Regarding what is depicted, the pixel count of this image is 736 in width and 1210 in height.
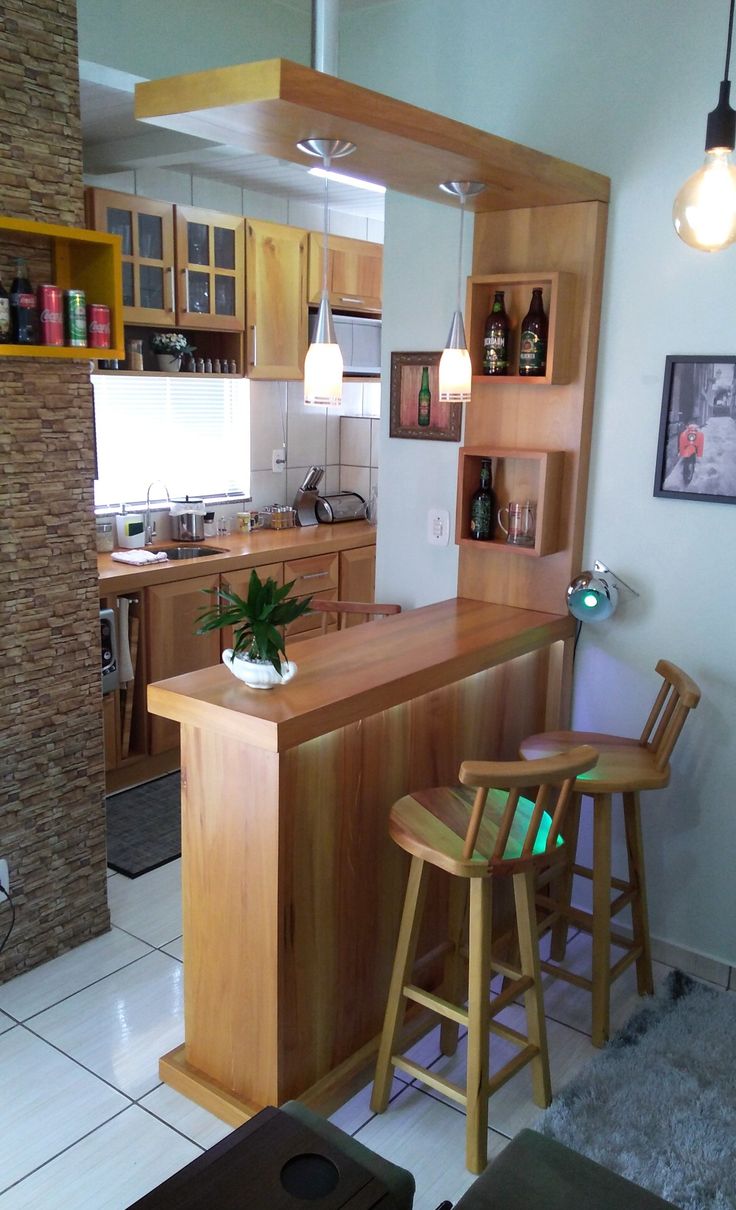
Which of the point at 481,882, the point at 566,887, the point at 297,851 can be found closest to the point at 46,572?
the point at 297,851

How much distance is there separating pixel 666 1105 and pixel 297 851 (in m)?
1.13

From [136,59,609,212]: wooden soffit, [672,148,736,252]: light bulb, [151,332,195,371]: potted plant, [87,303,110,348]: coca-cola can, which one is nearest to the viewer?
[136,59,609,212]: wooden soffit

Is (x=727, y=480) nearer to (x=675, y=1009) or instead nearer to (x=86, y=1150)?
(x=675, y=1009)

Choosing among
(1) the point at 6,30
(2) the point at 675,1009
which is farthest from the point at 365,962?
(1) the point at 6,30

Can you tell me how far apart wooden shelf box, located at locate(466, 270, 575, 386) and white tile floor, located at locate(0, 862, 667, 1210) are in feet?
5.93

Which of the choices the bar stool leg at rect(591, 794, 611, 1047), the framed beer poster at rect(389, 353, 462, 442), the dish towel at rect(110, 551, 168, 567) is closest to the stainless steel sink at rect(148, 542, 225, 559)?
the dish towel at rect(110, 551, 168, 567)

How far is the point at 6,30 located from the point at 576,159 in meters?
1.60

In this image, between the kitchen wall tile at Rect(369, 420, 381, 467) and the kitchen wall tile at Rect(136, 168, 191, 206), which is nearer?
the kitchen wall tile at Rect(136, 168, 191, 206)

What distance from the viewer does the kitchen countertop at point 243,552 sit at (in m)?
4.00

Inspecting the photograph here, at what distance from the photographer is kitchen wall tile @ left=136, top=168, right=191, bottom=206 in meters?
4.46

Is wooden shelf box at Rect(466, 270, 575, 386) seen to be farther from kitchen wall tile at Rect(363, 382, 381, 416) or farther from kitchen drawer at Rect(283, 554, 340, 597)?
kitchen wall tile at Rect(363, 382, 381, 416)

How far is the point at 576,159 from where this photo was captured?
9.33 feet

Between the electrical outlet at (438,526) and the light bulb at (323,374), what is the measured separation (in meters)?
1.01

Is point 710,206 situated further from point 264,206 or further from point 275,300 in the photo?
point 264,206
